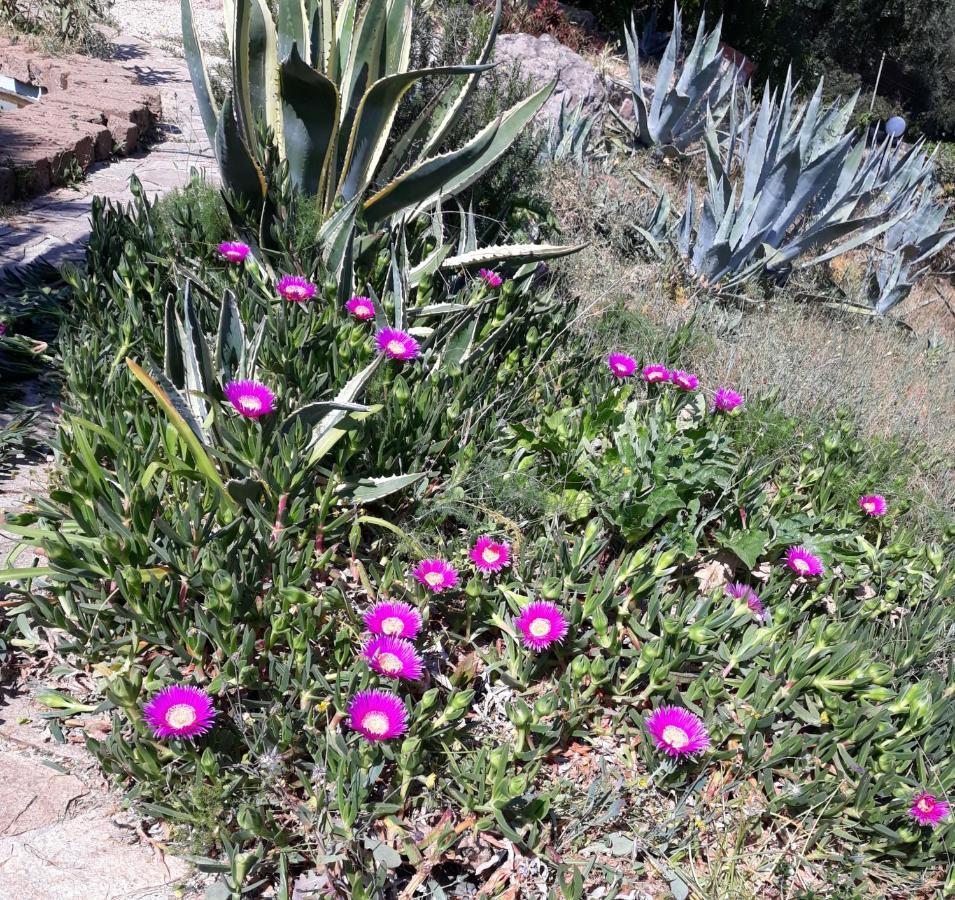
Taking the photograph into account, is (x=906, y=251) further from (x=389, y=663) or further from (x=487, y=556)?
(x=389, y=663)

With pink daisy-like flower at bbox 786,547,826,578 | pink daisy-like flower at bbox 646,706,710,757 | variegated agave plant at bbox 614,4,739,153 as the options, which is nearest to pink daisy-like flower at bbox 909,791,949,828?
pink daisy-like flower at bbox 646,706,710,757

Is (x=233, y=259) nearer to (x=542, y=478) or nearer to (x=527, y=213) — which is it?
(x=542, y=478)

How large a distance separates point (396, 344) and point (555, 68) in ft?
22.7

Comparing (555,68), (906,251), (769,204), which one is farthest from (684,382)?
(555,68)

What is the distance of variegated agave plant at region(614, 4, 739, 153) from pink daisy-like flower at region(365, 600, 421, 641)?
605 cm

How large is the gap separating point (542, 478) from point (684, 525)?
1.42ft

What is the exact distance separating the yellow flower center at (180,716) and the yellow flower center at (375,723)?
0.97 feet

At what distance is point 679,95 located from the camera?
22.3 ft

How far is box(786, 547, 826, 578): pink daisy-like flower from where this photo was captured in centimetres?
208

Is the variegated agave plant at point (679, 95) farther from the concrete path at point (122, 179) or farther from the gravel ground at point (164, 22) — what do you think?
the gravel ground at point (164, 22)

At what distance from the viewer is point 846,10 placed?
18.6 metres

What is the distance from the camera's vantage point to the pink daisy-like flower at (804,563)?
2084 mm

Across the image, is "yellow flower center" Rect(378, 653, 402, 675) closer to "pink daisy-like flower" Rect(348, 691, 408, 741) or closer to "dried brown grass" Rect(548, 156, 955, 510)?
"pink daisy-like flower" Rect(348, 691, 408, 741)

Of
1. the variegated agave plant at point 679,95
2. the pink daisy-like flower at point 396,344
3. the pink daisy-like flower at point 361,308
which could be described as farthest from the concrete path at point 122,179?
the variegated agave plant at point 679,95
